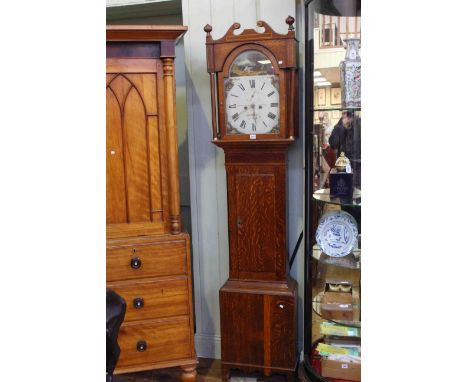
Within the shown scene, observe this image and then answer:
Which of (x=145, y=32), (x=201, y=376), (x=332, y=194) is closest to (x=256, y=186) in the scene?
(x=332, y=194)

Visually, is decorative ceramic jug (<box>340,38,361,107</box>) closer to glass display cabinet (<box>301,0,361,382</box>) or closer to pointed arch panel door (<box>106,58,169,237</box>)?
glass display cabinet (<box>301,0,361,382</box>)

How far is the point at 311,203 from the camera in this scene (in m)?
2.10

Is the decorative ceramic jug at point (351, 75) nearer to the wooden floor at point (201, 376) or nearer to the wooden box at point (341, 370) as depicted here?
the wooden box at point (341, 370)

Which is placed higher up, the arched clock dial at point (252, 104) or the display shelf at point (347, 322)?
the arched clock dial at point (252, 104)

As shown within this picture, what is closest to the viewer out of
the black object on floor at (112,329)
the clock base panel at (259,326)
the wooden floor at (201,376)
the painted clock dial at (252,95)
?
the black object on floor at (112,329)

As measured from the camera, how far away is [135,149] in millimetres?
2062

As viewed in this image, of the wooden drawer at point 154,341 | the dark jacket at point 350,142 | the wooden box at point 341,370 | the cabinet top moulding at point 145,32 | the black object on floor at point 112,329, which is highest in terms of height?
the cabinet top moulding at point 145,32

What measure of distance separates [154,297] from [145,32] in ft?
4.02

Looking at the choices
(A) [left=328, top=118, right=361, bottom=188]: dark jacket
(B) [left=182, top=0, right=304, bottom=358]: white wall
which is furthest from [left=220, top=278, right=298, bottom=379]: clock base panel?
(A) [left=328, top=118, right=361, bottom=188]: dark jacket

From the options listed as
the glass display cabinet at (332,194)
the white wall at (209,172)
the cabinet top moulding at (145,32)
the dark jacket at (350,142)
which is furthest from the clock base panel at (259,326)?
the cabinet top moulding at (145,32)

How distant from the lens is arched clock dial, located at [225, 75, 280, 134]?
2.05 meters

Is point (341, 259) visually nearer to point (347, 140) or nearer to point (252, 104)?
point (347, 140)

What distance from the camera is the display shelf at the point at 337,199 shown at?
71.9 inches
